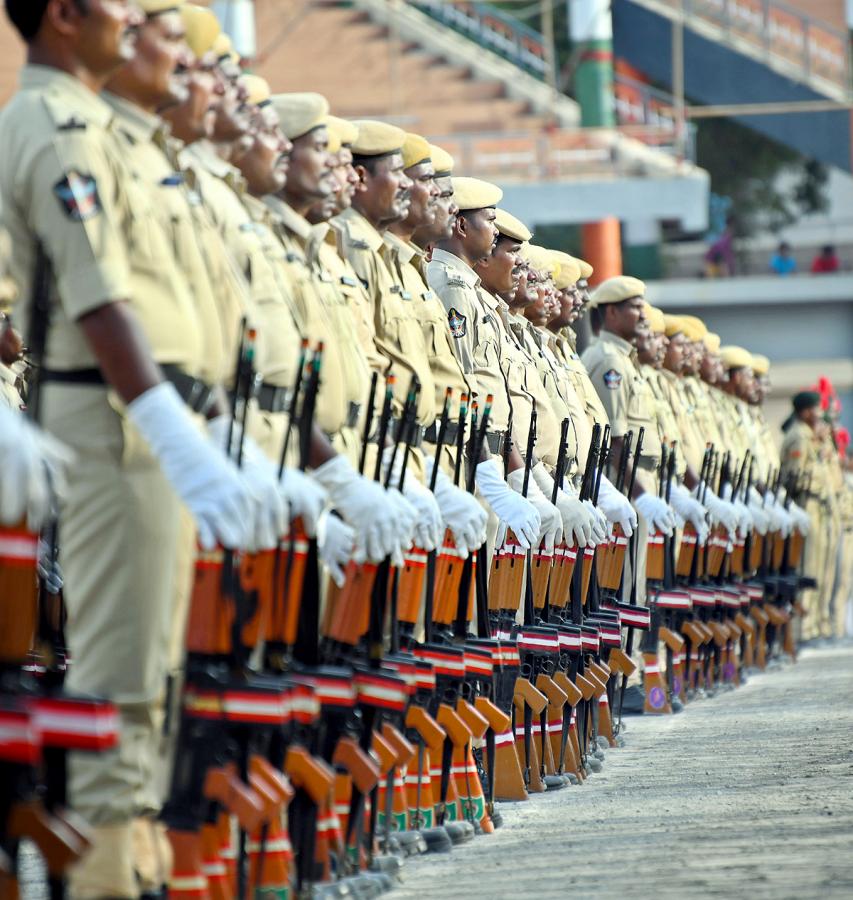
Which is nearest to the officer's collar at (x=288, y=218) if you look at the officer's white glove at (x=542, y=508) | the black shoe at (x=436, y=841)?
the black shoe at (x=436, y=841)

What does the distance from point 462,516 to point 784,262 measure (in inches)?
1177

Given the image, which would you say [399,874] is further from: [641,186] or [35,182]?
[641,186]

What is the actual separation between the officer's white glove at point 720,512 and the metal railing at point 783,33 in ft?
56.2

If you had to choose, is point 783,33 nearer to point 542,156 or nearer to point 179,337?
point 542,156

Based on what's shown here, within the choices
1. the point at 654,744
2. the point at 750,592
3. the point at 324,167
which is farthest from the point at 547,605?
the point at 750,592

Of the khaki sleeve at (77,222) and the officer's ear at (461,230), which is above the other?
the officer's ear at (461,230)

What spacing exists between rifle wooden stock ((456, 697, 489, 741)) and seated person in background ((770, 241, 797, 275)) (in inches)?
1176

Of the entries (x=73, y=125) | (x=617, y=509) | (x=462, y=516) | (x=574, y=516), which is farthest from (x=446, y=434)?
(x=73, y=125)

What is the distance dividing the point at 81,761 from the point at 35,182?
1.17 meters

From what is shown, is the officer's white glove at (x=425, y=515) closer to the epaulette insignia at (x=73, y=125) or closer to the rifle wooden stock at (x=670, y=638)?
the epaulette insignia at (x=73, y=125)

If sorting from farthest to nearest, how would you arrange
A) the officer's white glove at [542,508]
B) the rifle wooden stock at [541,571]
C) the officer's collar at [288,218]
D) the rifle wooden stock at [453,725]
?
the rifle wooden stock at [541,571] < the officer's white glove at [542,508] < the rifle wooden stock at [453,725] < the officer's collar at [288,218]

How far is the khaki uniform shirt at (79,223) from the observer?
460cm

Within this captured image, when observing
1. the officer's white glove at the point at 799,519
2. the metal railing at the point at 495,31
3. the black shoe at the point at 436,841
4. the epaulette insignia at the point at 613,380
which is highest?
the metal railing at the point at 495,31

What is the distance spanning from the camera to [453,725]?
6.86m
